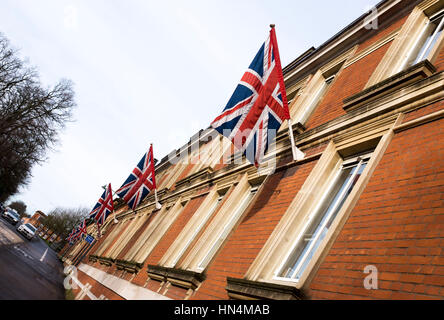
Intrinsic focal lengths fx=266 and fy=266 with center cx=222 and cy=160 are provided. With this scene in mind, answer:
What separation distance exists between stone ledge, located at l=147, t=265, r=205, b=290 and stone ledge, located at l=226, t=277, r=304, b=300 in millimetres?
1562

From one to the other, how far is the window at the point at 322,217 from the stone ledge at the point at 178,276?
239 cm

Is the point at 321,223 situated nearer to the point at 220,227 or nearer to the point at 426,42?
the point at 220,227

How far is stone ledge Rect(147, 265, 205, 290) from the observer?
580 centimetres

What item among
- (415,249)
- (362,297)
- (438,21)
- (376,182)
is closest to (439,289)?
(415,249)

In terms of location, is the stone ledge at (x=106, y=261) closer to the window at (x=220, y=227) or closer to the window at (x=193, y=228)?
the window at (x=193, y=228)

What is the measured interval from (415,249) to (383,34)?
520 cm

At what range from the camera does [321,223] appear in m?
4.21

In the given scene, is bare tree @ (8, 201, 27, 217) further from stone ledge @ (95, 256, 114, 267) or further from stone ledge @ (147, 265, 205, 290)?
stone ledge @ (147, 265, 205, 290)

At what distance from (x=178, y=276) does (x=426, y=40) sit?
283 inches

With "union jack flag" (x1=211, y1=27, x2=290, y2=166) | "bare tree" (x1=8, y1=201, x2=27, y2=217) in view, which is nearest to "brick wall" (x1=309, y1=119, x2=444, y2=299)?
"union jack flag" (x1=211, y1=27, x2=290, y2=166)

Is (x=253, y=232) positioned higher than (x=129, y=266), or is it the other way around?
(x=253, y=232)

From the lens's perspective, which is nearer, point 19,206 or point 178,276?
point 178,276

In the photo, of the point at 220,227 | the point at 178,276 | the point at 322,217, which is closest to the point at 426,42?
the point at 322,217
